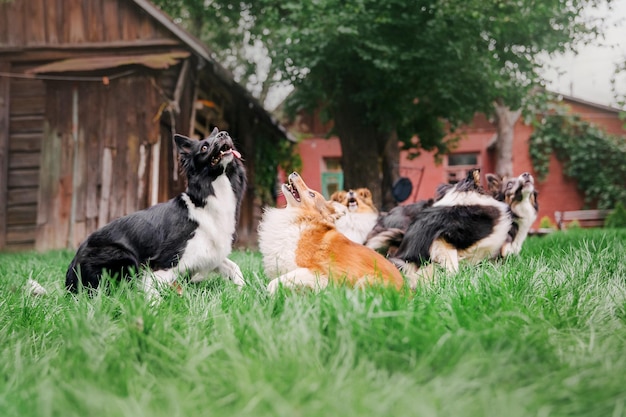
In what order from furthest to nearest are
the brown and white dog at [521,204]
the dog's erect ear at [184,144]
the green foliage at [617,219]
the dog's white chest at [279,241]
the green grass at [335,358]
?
the green foliage at [617,219] < the brown and white dog at [521,204] < the dog's erect ear at [184,144] < the dog's white chest at [279,241] < the green grass at [335,358]

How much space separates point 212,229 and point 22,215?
758cm

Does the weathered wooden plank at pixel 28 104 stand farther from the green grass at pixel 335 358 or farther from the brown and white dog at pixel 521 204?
the brown and white dog at pixel 521 204

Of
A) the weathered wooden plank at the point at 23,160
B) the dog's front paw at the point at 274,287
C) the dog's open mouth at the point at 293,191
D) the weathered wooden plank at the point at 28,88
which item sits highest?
the weathered wooden plank at the point at 28,88

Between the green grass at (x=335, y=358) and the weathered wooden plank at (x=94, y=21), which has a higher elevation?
the weathered wooden plank at (x=94, y=21)

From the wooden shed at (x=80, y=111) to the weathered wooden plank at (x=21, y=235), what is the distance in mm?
19

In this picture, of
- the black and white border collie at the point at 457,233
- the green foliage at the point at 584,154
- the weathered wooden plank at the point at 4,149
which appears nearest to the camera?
the black and white border collie at the point at 457,233

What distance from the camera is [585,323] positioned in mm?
2479

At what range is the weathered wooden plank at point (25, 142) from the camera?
976 cm

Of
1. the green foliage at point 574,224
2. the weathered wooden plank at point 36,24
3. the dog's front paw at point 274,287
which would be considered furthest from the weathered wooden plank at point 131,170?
the green foliage at point 574,224

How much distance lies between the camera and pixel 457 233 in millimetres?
4422

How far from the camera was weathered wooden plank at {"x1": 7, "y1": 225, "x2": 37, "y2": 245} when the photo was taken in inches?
379

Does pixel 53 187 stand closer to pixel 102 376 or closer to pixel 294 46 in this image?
pixel 294 46

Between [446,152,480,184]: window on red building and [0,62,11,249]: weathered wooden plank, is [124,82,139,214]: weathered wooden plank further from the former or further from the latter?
[446,152,480,184]: window on red building

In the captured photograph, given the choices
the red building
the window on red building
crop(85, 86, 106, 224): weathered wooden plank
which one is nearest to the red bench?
the red building
